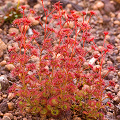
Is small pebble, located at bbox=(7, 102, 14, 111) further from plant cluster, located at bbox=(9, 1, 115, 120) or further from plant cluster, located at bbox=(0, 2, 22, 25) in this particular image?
plant cluster, located at bbox=(0, 2, 22, 25)

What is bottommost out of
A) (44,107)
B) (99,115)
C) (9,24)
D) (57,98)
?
(99,115)

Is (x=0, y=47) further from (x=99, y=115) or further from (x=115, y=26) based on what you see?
(x=115, y=26)

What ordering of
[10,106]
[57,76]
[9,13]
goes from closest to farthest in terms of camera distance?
[57,76] < [10,106] < [9,13]

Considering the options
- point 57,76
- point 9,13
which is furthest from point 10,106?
point 9,13

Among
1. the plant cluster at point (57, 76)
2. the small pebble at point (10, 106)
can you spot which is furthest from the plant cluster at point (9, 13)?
the small pebble at point (10, 106)

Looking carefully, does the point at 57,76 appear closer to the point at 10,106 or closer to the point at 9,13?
the point at 10,106

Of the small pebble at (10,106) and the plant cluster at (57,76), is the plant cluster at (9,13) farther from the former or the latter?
the small pebble at (10,106)

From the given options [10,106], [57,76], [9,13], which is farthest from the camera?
[9,13]

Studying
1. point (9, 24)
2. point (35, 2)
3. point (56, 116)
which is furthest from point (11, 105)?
point (35, 2)

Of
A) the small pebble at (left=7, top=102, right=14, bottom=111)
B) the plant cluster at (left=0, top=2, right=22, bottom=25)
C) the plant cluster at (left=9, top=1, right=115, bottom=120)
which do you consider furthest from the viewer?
the plant cluster at (left=0, top=2, right=22, bottom=25)

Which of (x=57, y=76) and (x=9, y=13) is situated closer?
(x=57, y=76)

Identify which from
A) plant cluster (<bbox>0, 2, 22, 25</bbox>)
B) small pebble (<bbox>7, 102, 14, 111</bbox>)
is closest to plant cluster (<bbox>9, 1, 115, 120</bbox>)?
small pebble (<bbox>7, 102, 14, 111</bbox>)
